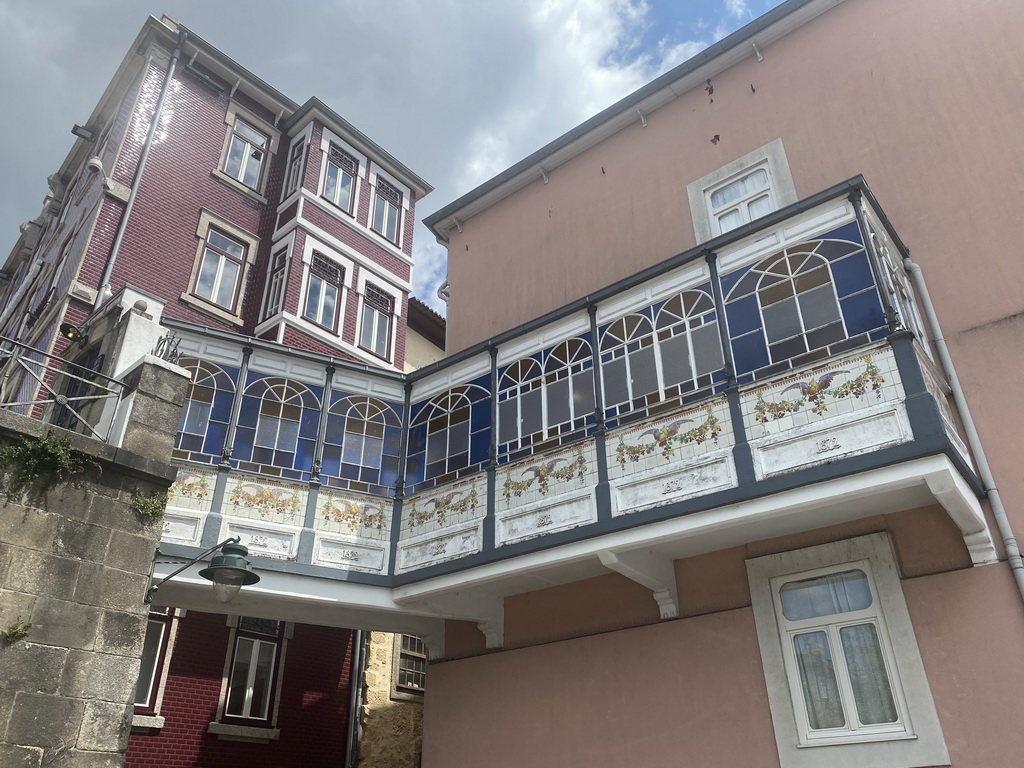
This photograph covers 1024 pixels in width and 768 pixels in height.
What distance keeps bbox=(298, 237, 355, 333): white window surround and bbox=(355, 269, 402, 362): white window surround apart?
0.31m

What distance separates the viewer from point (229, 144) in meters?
17.5

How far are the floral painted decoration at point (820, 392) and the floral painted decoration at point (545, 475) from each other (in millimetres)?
2301

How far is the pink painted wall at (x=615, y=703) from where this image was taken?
9.36 m

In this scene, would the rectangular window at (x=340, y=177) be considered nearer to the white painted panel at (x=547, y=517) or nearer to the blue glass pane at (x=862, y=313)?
the white painted panel at (x=547, y=517)

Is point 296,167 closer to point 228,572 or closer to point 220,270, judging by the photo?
point 220,270

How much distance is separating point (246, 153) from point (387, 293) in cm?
438

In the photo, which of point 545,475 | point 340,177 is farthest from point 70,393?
point 340,177

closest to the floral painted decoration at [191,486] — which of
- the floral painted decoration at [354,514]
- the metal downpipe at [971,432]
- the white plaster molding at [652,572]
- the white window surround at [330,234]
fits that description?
the floral painted decoration at [354,514]

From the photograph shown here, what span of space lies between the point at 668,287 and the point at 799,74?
5.19 metres

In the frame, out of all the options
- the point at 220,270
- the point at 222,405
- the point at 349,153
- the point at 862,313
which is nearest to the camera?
the point at 862,313

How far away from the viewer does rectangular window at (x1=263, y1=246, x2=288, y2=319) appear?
646 inches

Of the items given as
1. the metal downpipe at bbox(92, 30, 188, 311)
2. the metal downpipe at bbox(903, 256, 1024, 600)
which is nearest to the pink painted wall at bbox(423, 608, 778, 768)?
the metal downpipe at bbox(903, 256, 1024, 600)

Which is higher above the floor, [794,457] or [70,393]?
[70,393]

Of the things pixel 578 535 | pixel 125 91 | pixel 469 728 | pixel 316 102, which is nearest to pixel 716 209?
pixel 578 535
